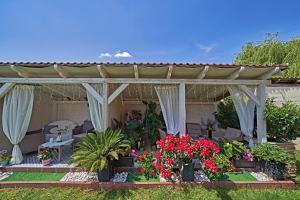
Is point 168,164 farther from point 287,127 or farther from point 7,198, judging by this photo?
point 287,127

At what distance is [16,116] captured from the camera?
5301 millimetres

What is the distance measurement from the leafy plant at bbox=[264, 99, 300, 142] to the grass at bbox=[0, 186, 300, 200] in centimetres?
184

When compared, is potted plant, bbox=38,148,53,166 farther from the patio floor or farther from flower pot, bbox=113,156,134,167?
flower pot, bbox=113,156,134,167

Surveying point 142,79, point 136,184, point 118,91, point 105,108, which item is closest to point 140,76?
point 142,79

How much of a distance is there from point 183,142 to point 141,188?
1386 mm

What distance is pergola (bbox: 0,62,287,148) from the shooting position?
4602 millimetres

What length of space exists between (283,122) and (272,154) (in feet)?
4.65

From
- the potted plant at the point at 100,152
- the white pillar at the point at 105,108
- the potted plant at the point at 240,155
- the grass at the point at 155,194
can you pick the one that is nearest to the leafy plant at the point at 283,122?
the potted plant at the point at 240,155

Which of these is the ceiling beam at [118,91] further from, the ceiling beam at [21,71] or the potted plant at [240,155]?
the potted plant at [240,155]

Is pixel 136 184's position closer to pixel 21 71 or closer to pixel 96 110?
pixel 96 110

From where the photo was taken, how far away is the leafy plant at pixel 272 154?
4.24 meters

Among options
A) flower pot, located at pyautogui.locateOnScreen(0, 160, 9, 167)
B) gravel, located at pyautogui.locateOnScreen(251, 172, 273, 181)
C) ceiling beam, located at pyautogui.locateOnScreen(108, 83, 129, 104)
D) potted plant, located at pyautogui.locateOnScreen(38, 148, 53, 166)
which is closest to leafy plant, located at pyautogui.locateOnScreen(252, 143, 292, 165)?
gravel, located at pyautogui.locateOnScreen(251, 172, 273, 181)

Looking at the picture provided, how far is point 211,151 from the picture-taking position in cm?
421

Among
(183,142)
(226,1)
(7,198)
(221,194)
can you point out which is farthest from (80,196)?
(226,1)
